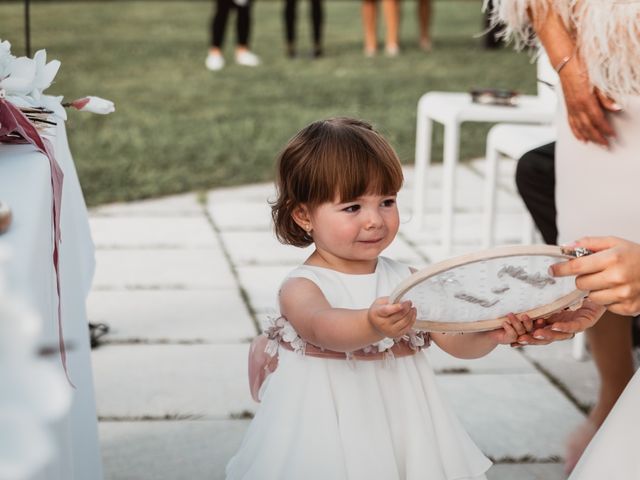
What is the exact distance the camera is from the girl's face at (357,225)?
2.08m

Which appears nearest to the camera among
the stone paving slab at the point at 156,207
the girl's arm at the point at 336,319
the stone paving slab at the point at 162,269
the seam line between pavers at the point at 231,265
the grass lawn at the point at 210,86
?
the girl's arm at the point at 336,319

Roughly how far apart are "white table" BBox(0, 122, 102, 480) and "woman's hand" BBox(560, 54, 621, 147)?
1.19 m

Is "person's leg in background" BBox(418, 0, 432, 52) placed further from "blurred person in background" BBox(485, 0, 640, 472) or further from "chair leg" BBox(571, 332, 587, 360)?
"blurred person in background" BBox(485, 0, 640, 472)

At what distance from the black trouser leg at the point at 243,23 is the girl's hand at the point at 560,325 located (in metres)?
9.04

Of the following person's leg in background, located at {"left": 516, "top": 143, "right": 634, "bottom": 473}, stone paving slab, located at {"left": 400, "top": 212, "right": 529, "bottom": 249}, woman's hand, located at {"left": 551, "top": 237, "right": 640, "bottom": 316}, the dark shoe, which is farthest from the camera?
stone paving slab, located at {"left": 400, "top": 212, "right": 529, "bottom": 249}

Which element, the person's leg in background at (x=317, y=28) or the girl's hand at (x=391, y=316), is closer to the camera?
the girl's hand at (x=391, y=316)

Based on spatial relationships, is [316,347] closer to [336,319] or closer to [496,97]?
[336,319]

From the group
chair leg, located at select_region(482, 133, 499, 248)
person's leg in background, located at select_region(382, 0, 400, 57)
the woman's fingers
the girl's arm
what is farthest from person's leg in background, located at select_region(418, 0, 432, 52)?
the girl's arm

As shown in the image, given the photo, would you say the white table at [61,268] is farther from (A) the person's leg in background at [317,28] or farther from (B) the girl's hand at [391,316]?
(A) the person's leg in background at [317,28]

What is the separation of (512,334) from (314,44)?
33.3ft

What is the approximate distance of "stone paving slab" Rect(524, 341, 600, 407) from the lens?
322cm

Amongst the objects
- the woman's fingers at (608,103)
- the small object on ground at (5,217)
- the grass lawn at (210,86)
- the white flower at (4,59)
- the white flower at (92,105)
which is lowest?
the grass lawn at (210,86)

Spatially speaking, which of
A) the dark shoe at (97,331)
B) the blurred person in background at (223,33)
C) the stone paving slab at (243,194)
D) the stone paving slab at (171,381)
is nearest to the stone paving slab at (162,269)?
the dark shoe at (97,331)

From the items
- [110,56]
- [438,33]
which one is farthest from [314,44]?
[438,33]
